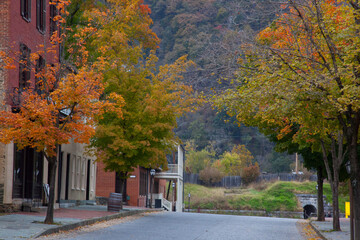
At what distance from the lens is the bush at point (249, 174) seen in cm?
7756

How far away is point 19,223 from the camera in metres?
16.9

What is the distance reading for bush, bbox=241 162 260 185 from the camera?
77.6 metres

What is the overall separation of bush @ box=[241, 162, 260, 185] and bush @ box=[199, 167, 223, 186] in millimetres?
3416

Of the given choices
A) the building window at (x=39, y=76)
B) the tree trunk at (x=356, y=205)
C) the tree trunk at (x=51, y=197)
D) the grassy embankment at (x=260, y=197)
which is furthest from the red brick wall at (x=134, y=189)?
the tree trunk at (x=356, y=205)

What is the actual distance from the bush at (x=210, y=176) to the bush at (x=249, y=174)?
11.2 feet

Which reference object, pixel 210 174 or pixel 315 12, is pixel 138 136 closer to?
pixel 315 12

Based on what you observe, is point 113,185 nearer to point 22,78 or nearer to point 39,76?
point 22,78

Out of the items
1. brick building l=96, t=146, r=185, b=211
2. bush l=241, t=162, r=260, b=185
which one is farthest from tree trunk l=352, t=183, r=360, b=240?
bush l=241, t=162, r=260, b=185

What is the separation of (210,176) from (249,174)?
5647mm

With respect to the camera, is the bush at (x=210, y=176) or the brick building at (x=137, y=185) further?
the bush at (x=210, y=176)

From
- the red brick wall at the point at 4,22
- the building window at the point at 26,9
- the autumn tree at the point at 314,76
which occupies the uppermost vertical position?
the building window at the point at 26,9

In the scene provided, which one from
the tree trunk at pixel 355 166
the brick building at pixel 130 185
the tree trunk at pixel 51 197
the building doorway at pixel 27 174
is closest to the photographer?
the tree trunk at pixel 355 166

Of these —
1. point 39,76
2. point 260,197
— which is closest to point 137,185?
point 260,197

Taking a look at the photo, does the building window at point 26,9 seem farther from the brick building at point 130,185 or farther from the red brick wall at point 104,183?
the red brick wall at point 104,183
